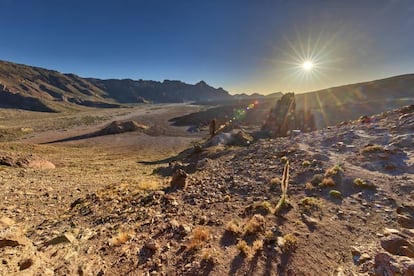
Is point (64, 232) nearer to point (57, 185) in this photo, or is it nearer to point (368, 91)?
point (57, 185)

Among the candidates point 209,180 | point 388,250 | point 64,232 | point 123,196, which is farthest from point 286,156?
point 64,232

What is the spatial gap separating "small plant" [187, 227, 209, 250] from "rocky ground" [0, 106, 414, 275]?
29 mm

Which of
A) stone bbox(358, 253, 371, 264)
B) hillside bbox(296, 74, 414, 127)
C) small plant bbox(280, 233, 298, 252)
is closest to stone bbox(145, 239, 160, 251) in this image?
small plant bbox(280, 233, 298, 252)

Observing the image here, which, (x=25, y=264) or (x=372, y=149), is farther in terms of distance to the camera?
(x=372, y=149)

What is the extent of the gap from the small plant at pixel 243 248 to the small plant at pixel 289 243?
965 millimetres

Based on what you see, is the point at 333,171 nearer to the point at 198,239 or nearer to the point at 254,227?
the point at 254,227

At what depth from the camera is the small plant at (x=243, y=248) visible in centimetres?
589

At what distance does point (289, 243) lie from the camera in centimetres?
620

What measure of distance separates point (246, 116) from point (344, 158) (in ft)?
244

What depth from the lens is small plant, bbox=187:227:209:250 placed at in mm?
6088

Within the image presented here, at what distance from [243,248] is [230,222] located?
4.81 feet

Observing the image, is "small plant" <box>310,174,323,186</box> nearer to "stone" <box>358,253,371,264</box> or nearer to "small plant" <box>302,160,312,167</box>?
"small plant" <box>302,160,312,167</box>

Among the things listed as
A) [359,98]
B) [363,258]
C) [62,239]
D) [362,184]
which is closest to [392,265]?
[363,258]

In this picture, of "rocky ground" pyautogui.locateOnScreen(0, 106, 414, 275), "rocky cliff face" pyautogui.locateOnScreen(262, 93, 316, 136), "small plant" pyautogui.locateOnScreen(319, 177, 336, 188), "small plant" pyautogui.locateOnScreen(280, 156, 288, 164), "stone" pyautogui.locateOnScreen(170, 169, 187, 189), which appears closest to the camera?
"rocky ground" pyautogui.locateOnScreen(0, 106, 414, 275)
